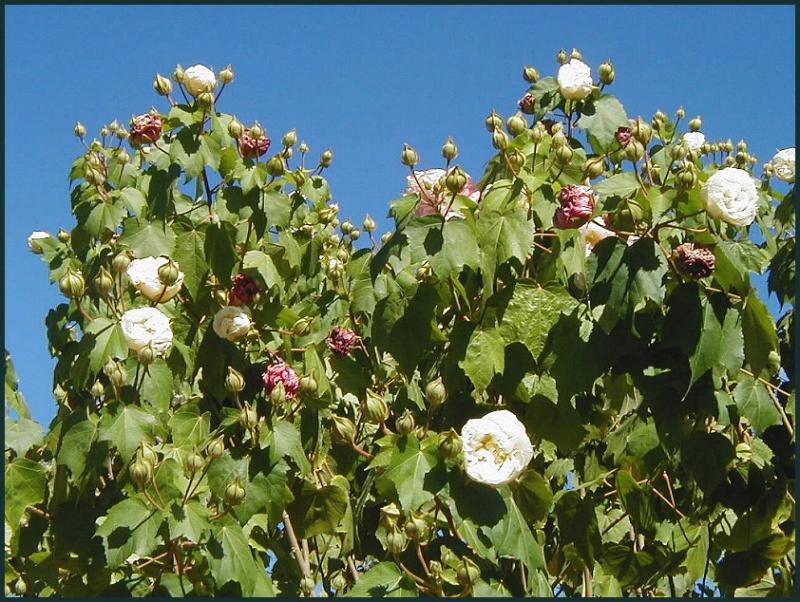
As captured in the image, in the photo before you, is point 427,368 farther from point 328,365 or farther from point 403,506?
point 403,506

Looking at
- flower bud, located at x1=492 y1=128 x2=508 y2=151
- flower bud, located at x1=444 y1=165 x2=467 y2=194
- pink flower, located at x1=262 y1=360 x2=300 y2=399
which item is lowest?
pink flower, located at x1=262 y1=360 x2=300 y2=399

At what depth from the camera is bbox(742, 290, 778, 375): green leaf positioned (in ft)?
9.42

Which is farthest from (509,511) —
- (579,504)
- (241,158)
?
(241,158)

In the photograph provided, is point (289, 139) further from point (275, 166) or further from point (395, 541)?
point (395, 541)

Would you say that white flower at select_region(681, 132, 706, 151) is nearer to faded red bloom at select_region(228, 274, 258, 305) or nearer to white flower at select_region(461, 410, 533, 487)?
faded red bloom at select_region(228, 274, 258, 305)

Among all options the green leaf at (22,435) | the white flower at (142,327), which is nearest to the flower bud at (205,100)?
the white flower at (142,327)

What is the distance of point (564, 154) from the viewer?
10.3 feet

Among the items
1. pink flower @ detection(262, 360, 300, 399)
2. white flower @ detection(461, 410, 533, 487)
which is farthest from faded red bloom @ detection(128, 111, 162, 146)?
white flower @ detection(461, 410, 533, 487)

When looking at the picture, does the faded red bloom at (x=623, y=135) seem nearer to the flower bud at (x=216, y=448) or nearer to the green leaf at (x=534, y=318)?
the green leaf at (x=534, y=318)

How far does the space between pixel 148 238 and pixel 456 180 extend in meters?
1.15

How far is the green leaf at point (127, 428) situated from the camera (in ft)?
10.1

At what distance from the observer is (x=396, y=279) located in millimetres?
3402

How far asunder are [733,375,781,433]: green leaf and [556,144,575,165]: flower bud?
2.71ft

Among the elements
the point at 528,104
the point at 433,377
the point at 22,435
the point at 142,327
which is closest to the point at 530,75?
the point at 528,104
